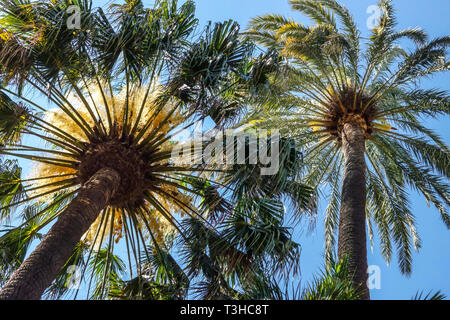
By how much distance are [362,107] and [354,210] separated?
346 cm

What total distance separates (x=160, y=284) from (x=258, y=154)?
3.08 m

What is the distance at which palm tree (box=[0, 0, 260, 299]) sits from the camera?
7.93 m

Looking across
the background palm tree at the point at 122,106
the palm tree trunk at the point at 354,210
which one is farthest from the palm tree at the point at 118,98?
the palm tree trunk at the point at 354,210

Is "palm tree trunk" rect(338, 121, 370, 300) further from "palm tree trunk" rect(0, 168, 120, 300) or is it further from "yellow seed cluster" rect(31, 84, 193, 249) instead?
"palm tree trunk" rect(0, 168, 120, 300)

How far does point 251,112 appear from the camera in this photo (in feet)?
41.2

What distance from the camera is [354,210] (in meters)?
9.70

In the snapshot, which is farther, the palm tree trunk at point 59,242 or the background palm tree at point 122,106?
the background palm tree at point 122,106

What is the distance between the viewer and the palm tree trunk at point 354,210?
8.62 meters

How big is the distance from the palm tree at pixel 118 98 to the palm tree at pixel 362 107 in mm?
3503

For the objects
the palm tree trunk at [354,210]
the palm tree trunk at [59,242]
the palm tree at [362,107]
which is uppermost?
the palm tree at [362,107]

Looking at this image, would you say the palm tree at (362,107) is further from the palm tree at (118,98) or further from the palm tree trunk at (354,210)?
the palm tree at (118,98)

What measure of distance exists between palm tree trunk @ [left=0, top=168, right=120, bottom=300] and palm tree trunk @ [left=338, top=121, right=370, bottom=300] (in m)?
4.21
